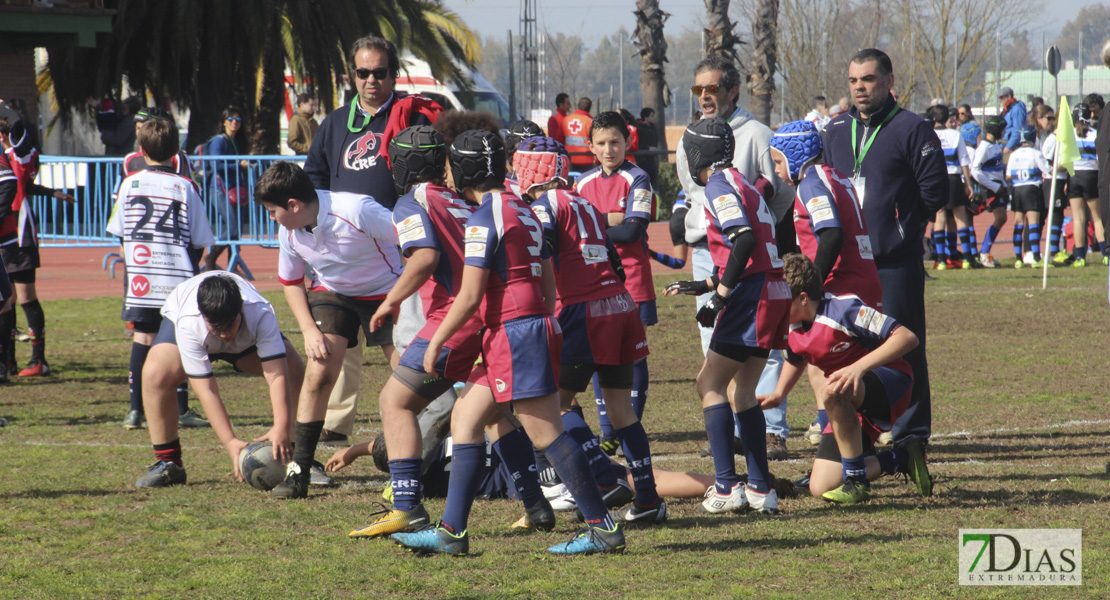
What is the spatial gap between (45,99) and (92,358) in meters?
28.0

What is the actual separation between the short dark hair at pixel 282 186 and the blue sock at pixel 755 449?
2374 millimetres

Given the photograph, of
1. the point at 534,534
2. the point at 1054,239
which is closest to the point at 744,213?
the point at 534,534

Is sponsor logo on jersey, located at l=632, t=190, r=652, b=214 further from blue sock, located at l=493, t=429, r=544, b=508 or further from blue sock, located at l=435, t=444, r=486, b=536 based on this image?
blue sock, located at l=435, t=444, r=486, b=536

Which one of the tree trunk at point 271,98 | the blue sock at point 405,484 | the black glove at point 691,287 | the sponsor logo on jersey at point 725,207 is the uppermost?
the tree trunk at point 271,98

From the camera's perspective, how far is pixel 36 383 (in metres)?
9.80

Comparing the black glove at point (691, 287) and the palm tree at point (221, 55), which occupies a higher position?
the palm tree at point (221, 55)

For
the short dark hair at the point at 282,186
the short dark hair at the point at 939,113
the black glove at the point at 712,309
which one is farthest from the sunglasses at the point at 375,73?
the short dark hair at the point at 939,113

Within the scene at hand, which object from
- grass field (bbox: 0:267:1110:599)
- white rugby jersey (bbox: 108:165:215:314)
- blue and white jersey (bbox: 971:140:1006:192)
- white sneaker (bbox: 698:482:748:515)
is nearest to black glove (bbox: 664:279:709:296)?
white sneaker (bbox: 698:482:748:515)

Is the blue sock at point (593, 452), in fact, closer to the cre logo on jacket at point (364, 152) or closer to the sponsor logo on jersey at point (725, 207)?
the sponsor logo on jersey at point (725, 207)

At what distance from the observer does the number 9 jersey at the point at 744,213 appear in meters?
5.56

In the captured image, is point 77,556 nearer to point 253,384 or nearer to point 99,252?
point 253,384

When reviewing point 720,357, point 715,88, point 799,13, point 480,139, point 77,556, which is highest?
point 799,13

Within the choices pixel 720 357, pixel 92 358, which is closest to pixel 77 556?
pixel 720 357

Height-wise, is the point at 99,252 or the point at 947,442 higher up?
the point at 99,252
